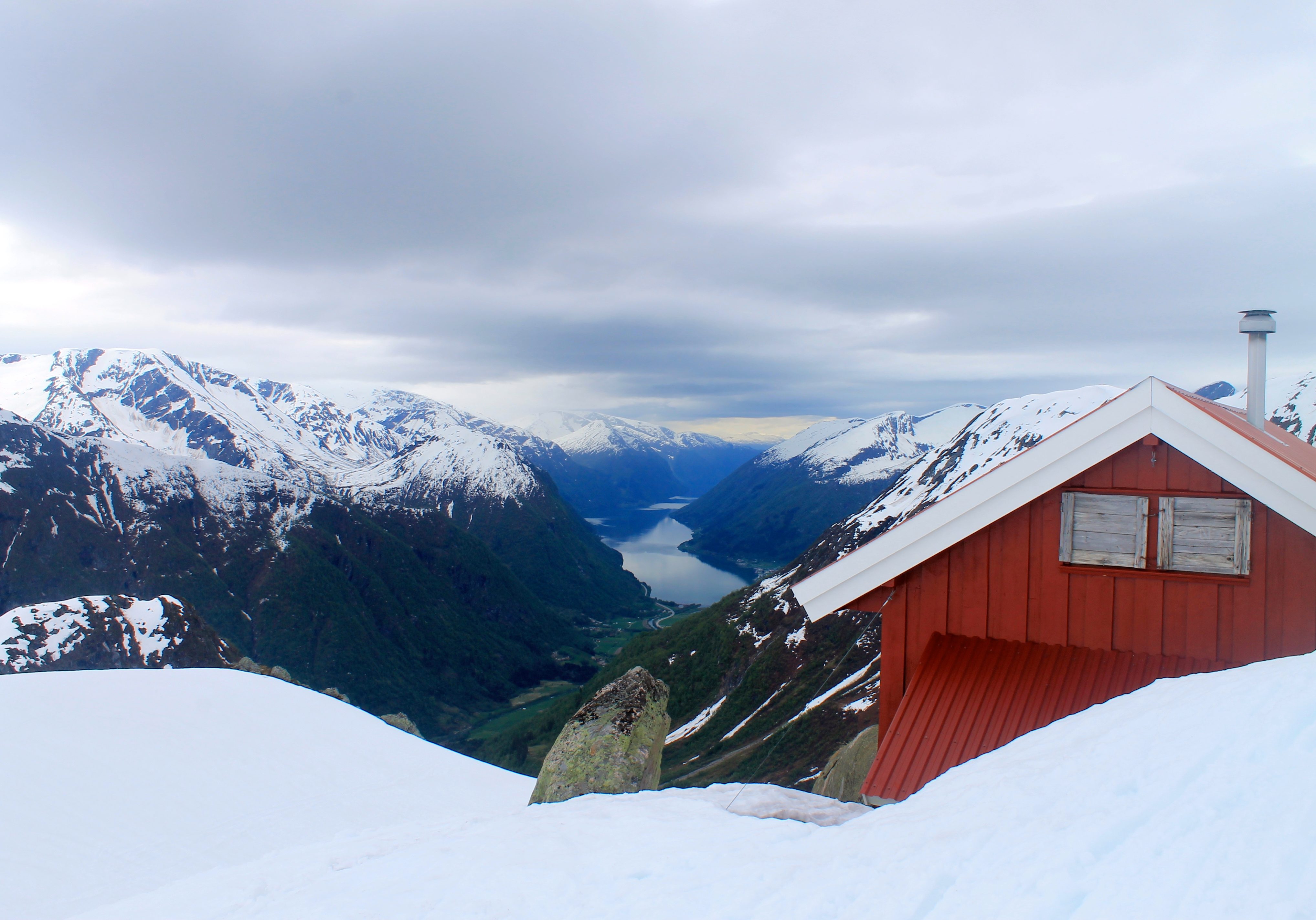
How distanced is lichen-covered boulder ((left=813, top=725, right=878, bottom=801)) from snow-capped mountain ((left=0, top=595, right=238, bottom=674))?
69460 millimetres

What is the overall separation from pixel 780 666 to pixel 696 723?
13618 millimetres

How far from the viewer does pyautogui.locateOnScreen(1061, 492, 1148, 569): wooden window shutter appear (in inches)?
277

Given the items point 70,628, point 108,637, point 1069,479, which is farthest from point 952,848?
point 108,637

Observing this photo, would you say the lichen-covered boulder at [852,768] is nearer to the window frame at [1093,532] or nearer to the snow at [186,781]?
the window frame at [1093,532]

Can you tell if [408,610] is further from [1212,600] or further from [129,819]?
[1212,600]

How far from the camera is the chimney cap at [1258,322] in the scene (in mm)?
8047

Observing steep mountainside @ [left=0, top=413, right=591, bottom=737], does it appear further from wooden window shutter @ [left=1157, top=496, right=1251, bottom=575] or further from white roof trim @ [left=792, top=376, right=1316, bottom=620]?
wooden window shutter @ [left=1157, top=496, right=1251, bottom=575]

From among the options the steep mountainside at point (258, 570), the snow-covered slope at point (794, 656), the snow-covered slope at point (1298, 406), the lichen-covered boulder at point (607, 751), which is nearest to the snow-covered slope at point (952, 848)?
the lichen-covered boulder at point (607, 751)

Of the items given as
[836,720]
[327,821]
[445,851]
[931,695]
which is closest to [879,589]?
[931,695]

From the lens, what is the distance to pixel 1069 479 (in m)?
7.24

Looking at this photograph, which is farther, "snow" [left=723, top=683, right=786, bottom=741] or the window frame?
"snow" [left=723, top=683, right=786, bottom=741]

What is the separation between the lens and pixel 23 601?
13838 cm

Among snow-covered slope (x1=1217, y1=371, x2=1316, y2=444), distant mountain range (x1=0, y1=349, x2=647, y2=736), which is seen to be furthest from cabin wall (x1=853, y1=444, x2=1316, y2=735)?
snow-covered slope (x1=1217, y1=371, x2=1316, y2=444)

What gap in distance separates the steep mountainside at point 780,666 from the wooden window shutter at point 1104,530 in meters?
21.6
